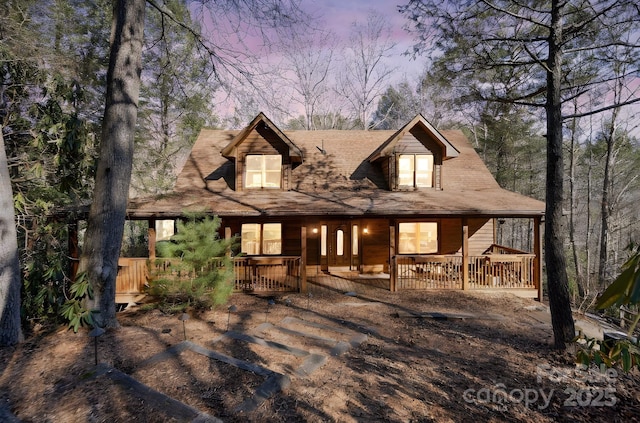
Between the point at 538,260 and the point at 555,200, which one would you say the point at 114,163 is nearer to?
the point at 555,200

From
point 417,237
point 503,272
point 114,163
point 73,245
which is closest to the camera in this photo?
point 114,163

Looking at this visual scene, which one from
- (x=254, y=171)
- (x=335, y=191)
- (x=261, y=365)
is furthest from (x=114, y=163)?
(x=335, y=191)

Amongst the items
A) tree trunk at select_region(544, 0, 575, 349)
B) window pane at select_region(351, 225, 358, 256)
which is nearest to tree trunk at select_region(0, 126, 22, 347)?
tree trunk at select_region(544, 0, 575, 349)

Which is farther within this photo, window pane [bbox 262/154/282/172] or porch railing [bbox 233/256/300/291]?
window pane [bbox 262/154/282/172]

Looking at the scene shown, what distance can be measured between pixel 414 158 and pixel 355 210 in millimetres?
4346

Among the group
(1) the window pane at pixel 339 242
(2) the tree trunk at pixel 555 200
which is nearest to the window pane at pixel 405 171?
(1) the window pane at pixel 339 242

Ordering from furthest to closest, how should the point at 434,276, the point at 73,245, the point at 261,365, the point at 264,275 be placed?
the point at 434,276 < the point at 264,275 < the point at 73,245 < the point at 261,365

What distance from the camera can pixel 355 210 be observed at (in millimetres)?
9680

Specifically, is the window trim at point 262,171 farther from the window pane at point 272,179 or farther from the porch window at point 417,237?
the porch window at point 417,237

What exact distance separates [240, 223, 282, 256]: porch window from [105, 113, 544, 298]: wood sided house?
0.04m

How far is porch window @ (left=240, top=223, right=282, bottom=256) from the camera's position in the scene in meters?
12.3

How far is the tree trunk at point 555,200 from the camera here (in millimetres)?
5730

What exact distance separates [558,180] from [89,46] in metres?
21.4

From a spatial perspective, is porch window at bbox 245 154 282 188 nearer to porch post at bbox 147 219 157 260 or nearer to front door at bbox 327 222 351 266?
front door at bbox 327 222 351 266
